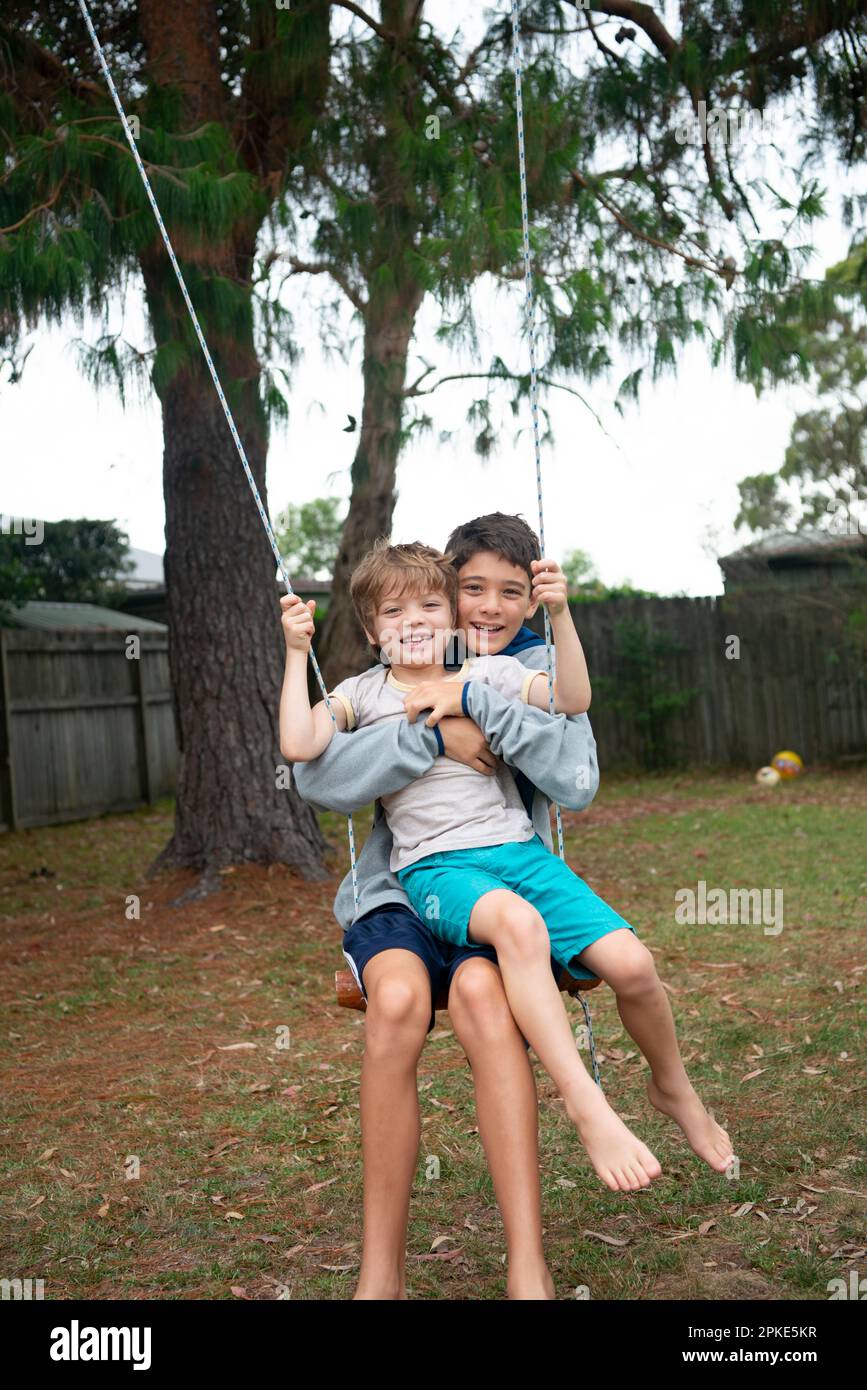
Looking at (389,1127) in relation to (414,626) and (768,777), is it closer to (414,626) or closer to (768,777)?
(414,626)

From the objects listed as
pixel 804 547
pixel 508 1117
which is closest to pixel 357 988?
pixel 508 1117

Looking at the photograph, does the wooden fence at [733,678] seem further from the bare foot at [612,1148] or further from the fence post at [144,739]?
the bare foot at [612,1148]

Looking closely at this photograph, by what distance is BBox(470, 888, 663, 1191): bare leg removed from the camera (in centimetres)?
218

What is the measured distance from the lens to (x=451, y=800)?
Answer: 8.69ft

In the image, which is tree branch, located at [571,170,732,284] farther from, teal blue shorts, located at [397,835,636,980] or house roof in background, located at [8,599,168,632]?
house roof in background, located at [8,599,168,632]

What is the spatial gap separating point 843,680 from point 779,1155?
952cm

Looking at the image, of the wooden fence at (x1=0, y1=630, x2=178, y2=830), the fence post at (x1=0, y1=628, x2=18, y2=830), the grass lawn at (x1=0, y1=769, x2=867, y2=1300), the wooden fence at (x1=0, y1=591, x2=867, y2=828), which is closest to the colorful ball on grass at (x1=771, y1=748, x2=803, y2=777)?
the wooden fence at (x1=0, y1=591, x2=867, y2=828)

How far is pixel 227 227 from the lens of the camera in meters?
4.66

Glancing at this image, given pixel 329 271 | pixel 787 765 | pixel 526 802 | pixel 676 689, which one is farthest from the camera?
pixel 676 689

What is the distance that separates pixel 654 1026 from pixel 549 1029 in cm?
34

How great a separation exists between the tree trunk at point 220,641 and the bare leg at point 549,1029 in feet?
14.0

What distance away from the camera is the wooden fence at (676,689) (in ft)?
38.1

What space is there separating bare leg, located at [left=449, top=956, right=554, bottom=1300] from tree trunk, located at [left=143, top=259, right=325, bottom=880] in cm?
435
